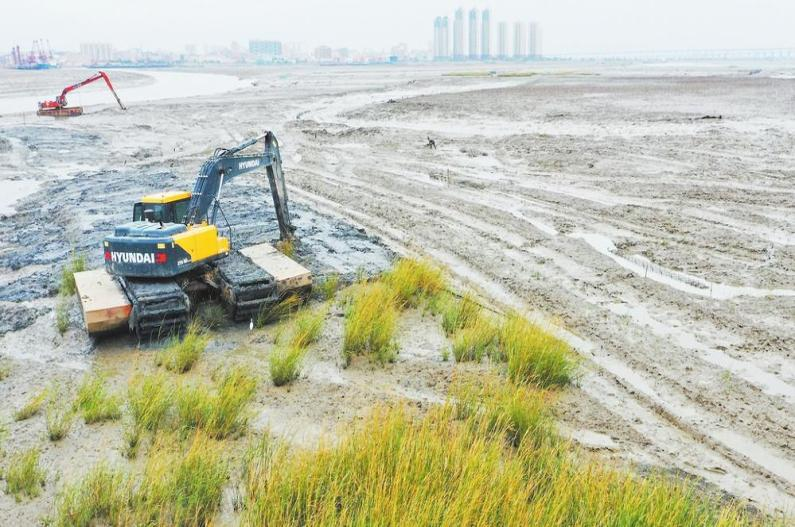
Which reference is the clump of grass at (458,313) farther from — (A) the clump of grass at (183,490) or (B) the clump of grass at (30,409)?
(B) the clump of grass at (30,409)

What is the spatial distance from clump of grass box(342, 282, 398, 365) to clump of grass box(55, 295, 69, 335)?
362 centimetres

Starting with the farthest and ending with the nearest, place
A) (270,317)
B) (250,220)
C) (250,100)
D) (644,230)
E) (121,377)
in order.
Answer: (250,100) < (250,220) < (644,230) < (270,317) < (121,377)

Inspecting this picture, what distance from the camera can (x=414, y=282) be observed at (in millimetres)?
9227

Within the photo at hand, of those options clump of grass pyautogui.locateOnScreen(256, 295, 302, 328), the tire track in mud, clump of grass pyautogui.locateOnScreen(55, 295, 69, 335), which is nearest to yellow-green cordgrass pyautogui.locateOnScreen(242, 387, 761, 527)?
the tire track in mud

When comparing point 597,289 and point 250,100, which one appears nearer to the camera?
point 597,289

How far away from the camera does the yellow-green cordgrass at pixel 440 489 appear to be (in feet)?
12.8

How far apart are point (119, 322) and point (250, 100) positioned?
37.5 m

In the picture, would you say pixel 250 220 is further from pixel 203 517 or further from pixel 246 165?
pixel 203 517

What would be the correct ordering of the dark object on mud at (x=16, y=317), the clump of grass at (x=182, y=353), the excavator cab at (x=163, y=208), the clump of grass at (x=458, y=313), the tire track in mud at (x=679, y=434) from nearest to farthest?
the tire track in mud at (x=679, y=434)
the clump of grass at (x=182, y=353)
the clump of grass at (x=458, y=313)
the dark object on mud at (x=16, y=317)
the excavator cab at (x=163, y=208)

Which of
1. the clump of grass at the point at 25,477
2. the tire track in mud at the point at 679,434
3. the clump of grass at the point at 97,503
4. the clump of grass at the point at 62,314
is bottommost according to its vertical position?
the tire track in mud at the point at 679,434

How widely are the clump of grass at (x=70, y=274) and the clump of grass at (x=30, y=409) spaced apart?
10.8 feet

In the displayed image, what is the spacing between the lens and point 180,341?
25.4ft

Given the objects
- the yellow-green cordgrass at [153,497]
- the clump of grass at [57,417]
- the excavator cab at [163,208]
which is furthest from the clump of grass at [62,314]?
the yellow-green cordgrass at [153,497]

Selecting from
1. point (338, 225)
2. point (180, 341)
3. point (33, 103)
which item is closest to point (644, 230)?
point (338, 225)
